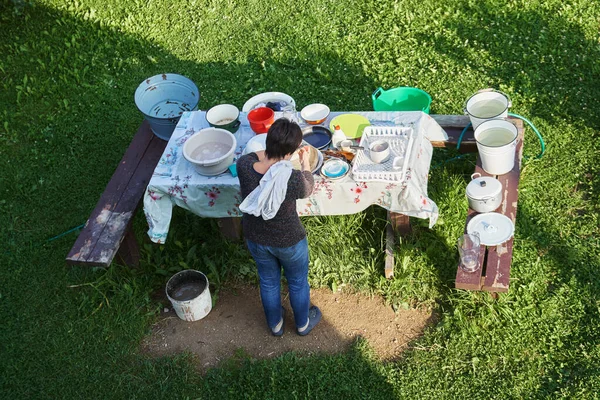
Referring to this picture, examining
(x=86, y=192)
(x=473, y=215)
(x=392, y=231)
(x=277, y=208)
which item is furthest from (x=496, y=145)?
(x=86, y=192)

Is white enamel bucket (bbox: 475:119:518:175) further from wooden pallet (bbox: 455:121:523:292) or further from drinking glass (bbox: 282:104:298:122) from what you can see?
drinking glass (bbox: 282:104:298:122)

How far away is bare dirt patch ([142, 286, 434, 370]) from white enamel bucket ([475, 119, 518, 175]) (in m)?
1.31

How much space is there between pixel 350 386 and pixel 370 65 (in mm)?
4020

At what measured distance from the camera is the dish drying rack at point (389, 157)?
181 inches

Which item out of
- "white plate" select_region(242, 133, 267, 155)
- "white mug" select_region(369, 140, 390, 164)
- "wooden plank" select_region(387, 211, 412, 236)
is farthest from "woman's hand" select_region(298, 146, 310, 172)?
"wooden plank" select_region(387, 211, 412, 236)

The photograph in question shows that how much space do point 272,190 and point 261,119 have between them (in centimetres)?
137

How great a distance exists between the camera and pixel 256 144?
481 cm

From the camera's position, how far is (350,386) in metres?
4.61

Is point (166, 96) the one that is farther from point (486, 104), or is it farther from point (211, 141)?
point (486, 104)

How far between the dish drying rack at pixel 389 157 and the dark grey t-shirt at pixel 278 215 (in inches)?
25.4

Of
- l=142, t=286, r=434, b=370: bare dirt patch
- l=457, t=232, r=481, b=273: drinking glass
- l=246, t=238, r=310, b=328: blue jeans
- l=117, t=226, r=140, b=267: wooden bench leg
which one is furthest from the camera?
l=117, t=226, r=140, b=267: wooden bench leg

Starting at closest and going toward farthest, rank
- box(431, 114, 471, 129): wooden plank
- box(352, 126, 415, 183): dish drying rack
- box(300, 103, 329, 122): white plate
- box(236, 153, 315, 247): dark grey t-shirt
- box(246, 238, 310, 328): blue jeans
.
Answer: box(236, 153, 315, 247): dark grey t-shirt → box(246, 238, 310, 328): blue jeans → box(352, 126, 415, 183): dish drying rack → box(300, 103, 329, 122): white plate → box(431, 114, 471, 129): wooden plank

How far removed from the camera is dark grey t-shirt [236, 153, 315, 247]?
160 inches

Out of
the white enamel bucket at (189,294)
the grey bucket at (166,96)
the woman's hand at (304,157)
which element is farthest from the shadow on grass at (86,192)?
the woman's hand at (304,157)
